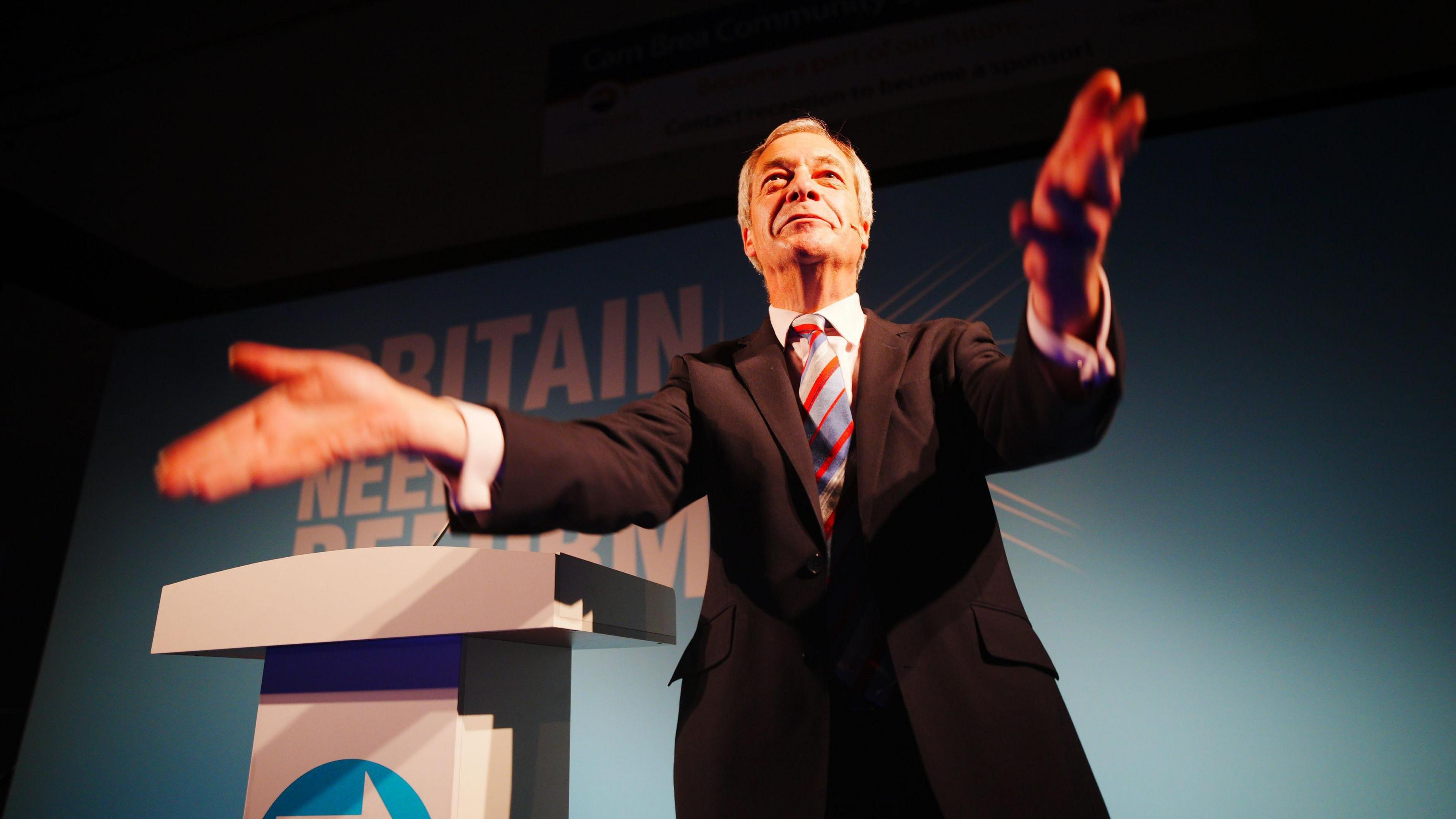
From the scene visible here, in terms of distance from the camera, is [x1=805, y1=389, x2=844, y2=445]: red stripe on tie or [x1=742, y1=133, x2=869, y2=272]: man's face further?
[x1=742, y1=133, x2=869, y2=272]: man's face

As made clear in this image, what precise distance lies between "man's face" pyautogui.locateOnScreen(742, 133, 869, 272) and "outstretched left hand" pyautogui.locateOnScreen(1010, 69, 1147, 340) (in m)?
0.49

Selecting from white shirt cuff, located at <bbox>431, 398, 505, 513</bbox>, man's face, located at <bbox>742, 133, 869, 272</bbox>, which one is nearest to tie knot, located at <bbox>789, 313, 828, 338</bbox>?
man's face, located at <bbox>742, 133, 869, 272</bbox>

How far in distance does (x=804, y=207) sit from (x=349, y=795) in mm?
987

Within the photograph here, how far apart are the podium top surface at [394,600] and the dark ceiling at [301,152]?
7.10 feet

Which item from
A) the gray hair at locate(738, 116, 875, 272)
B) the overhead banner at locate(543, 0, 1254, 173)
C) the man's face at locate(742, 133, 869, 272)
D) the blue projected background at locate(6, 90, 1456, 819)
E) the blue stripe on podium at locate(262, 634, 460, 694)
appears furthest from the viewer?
the overhead banner at locate(543, 0, 1254, 173)

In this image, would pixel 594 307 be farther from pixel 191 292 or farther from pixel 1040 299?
pixel 1040 299

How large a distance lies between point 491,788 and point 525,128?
2.89 meters

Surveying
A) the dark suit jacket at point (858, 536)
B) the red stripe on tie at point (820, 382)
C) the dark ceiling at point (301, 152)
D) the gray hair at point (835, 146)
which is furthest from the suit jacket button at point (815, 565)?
the dark ceiling at point (301, 152)

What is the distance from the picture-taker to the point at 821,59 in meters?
2.85

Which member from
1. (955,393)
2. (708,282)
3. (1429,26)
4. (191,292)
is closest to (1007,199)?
(708,282)

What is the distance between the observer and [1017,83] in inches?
105

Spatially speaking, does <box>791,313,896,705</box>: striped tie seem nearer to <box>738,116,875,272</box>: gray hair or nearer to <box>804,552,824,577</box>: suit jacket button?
<box>804,552,824,577</box>: suit jacket button

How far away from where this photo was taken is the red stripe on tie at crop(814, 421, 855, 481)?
941mm

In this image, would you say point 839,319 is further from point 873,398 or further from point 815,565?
point 815,565
